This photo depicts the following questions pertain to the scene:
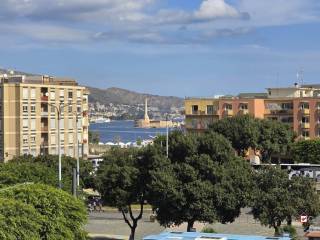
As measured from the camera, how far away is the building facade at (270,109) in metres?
91.7

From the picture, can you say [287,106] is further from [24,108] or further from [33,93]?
[24,108]

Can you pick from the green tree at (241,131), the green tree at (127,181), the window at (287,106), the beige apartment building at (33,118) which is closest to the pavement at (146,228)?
the green tree at (127,181)

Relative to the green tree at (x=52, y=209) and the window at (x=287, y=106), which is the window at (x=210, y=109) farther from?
the green tree at (x=52, y=209)

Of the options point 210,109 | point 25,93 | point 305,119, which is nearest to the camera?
point 25,93

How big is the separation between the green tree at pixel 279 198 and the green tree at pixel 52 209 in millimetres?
12183

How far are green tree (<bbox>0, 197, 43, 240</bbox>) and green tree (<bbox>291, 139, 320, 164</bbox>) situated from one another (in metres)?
60.0

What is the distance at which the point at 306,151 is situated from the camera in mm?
83125

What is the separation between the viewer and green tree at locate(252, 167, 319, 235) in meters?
37.7

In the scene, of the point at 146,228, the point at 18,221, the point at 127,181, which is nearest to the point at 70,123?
the point at 146,228

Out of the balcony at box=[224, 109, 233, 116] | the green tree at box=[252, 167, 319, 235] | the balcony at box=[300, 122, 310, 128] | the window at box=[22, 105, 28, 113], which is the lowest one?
the green tree at box=[252, 167, 319, 235]

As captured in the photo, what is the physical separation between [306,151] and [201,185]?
48711 mm

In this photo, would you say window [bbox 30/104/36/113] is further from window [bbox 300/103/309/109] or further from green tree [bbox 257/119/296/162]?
window [bbox 300/103/309/109]

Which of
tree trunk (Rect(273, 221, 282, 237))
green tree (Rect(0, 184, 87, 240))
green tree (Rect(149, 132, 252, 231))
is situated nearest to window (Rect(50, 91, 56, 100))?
green tree (Rect(149, 132, 252, 231))

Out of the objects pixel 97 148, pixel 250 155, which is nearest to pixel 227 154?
pixel 250 155
